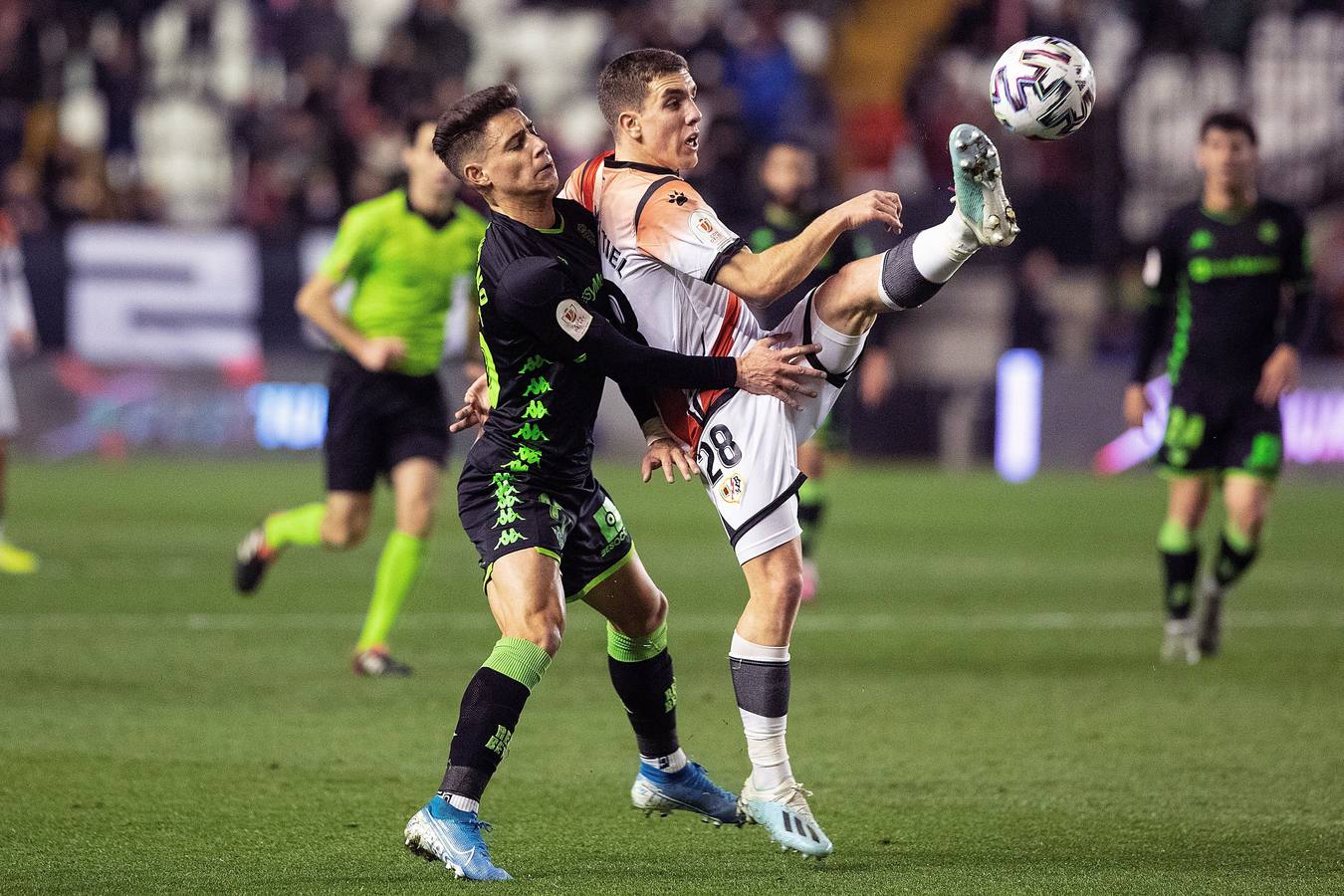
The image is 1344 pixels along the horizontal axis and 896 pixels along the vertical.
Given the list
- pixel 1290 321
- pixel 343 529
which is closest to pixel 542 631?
pixel 343 529

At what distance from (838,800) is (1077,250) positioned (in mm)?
15149

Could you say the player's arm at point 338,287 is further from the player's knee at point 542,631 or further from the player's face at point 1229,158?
the player's face at point 1229,158

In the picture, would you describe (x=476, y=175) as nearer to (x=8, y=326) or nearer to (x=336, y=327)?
(x=336, y=327)

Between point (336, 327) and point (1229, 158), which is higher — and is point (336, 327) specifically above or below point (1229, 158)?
below

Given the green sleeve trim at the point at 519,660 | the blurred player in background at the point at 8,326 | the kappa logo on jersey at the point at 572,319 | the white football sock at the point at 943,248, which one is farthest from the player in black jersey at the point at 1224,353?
the blurred player in background at the point at 8,326

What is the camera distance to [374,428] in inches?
325

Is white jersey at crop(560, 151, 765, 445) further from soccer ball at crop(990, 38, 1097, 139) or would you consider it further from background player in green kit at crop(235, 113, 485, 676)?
background player in green kit at crop(235, 113, 485, 676)

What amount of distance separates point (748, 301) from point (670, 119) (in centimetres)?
54

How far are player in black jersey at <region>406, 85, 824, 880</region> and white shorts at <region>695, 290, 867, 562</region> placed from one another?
0.27 feet

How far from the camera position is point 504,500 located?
16.4 ft

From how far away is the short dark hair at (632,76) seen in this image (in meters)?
5.20

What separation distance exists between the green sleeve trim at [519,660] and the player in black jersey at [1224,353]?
4.43 m

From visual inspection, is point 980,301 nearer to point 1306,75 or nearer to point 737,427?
point 1306,75

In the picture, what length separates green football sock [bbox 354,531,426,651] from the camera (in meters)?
8.06
